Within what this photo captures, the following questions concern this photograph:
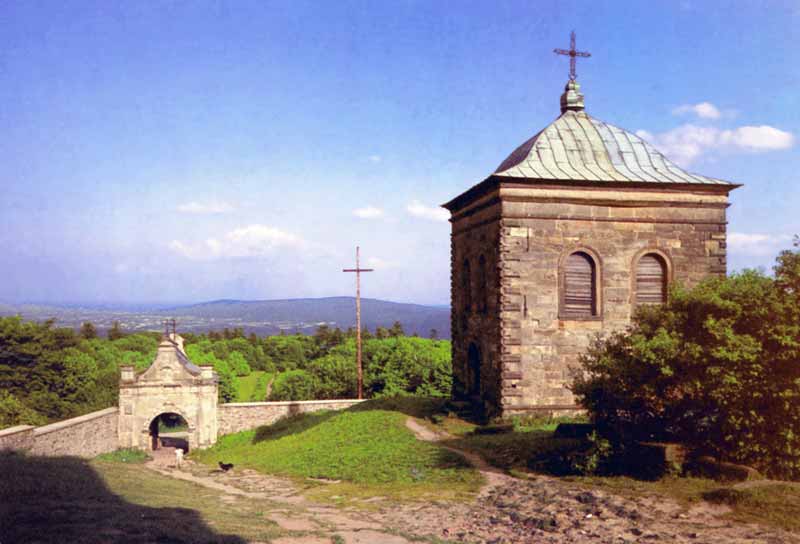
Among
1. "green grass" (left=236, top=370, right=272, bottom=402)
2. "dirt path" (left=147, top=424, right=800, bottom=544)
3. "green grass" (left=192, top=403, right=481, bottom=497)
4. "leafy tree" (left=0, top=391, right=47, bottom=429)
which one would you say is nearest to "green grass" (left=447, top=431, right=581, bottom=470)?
"green grass" (left=192, top=403, right=481, bottom=497)

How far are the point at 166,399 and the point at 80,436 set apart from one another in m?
7.04

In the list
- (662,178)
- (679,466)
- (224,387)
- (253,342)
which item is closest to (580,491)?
(679,466)

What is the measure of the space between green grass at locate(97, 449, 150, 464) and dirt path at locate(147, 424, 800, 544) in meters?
16.6

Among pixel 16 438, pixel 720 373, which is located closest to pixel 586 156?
pixel 720 373

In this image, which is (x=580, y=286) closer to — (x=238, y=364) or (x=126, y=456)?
(x=126, y=456)

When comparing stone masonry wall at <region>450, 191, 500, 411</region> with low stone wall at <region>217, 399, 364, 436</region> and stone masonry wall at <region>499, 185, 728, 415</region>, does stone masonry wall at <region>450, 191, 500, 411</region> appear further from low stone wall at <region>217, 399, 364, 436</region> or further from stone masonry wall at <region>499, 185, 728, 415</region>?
low stone wall at <region>217, 399, 364, 436</region>

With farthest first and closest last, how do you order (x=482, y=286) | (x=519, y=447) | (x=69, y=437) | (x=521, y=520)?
(x=69, y=437) < (x=482, y=286) < (x=519, y=447) < (x=521, y=520)

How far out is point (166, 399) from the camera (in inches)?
1270

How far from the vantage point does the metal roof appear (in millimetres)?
21047

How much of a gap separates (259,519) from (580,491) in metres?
6.19

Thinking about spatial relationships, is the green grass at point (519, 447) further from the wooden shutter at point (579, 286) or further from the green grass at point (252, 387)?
the green grass at point (252, 387)

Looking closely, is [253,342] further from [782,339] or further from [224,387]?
[782,339]

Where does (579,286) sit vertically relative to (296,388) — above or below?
above

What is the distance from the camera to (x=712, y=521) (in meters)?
10.3
